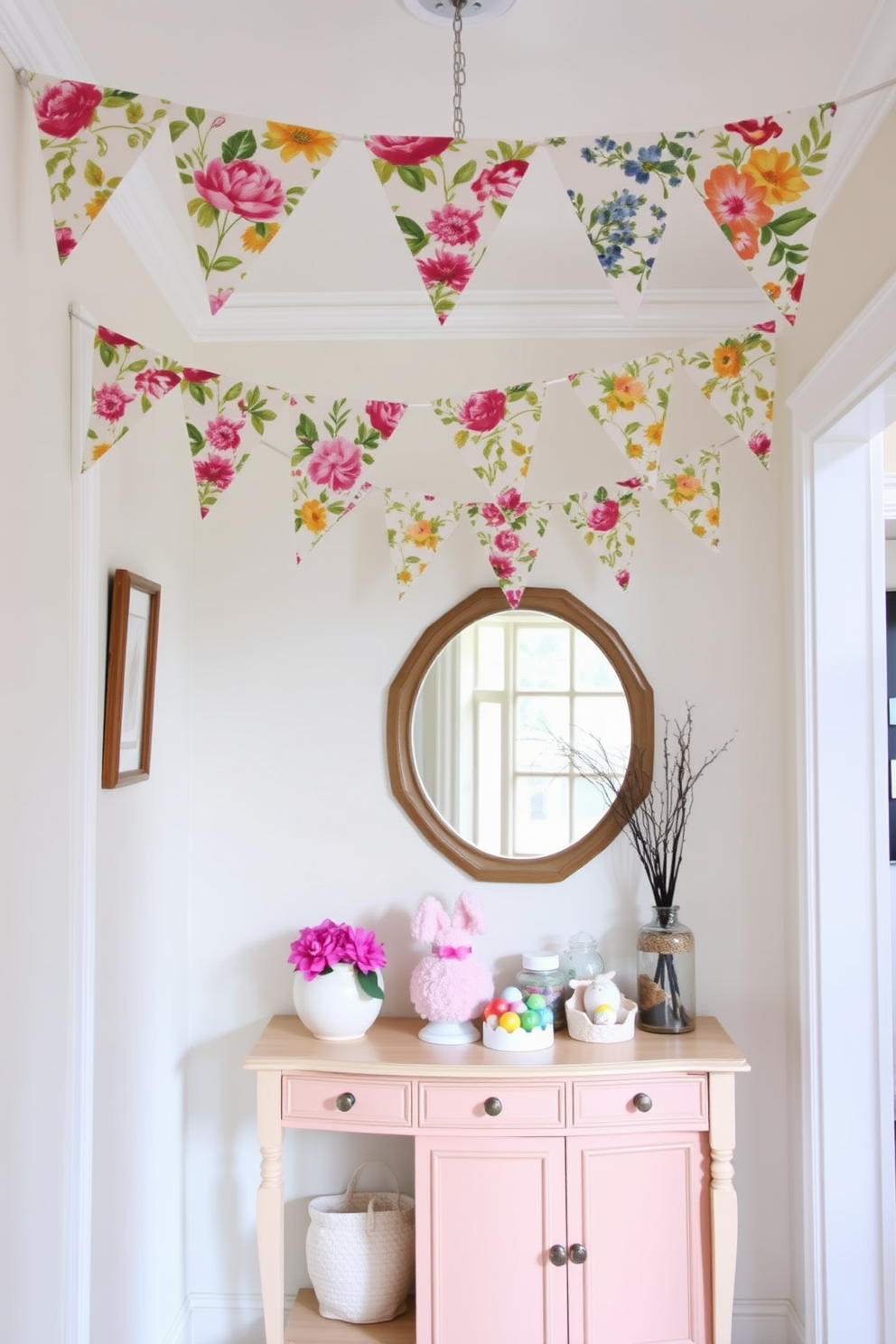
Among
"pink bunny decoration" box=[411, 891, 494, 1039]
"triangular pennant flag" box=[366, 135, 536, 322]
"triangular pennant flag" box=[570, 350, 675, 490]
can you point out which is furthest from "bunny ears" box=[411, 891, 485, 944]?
"triangular pennant flag" box=[366, 135, 536, 322]

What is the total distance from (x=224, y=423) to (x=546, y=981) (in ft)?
4.83

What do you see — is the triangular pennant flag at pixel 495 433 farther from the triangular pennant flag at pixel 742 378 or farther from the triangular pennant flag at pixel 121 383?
the triangular pennant flag at pixel 121 383

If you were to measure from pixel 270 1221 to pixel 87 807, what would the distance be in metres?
1.07

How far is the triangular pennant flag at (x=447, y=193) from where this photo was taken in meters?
1.43

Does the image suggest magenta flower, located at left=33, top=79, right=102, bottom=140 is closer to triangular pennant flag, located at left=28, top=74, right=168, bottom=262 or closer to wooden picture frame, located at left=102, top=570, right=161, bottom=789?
triangular pennant flag, located at left=28, top=74, right=168, bottom=262

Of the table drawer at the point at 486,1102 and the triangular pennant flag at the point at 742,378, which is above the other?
the triangular pennant flag at the point at 742,378

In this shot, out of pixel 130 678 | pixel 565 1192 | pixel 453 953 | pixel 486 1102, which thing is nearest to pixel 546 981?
pixel 453 953

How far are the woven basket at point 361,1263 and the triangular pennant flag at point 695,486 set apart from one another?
1.71 m

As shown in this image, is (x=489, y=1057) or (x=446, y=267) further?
(x=489, y=1057)

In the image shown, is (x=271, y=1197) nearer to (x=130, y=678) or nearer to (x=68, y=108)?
(x=130, y=678)

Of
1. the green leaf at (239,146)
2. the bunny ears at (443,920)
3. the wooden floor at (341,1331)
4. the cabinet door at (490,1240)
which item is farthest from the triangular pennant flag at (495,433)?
the wooden floor at (341,1331)

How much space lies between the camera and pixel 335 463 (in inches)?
80.4

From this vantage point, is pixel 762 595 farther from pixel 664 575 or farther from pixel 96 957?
pixel 96 957

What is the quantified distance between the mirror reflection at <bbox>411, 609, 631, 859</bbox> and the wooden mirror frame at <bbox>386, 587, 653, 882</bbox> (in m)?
0.02
